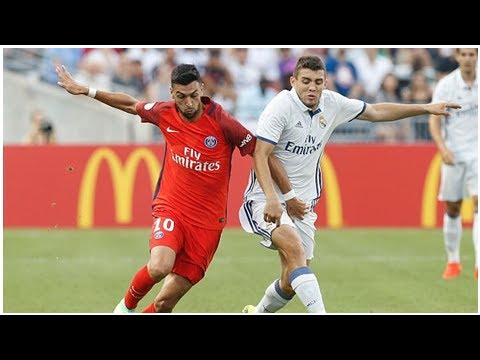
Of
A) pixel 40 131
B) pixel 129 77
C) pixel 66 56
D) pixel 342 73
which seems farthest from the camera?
pixel 66 56

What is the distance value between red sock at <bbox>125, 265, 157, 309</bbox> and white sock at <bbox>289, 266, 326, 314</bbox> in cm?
119

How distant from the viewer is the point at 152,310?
333 inches

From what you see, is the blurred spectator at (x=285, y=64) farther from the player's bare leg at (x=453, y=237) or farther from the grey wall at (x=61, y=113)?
the player's bare leg at (x=453, y=237)

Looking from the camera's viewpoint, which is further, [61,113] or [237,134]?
[61,113]

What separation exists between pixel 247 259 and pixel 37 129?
24.8 feet

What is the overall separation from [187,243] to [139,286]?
1.75ft

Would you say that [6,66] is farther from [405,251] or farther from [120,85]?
[405,251]

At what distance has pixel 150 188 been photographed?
1745cm

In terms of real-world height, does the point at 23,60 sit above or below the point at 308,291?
above

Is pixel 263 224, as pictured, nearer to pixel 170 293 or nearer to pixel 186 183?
pixel 186 183

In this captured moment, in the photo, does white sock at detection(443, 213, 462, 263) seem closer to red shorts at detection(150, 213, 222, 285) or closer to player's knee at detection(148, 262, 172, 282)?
red shorts at detection(150, 213, 222, 285)

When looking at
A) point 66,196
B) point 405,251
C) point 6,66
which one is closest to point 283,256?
point 405,251

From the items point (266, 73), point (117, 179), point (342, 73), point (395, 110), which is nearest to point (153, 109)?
point (395, 110)

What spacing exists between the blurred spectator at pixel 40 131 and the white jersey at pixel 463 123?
9.87 metres
